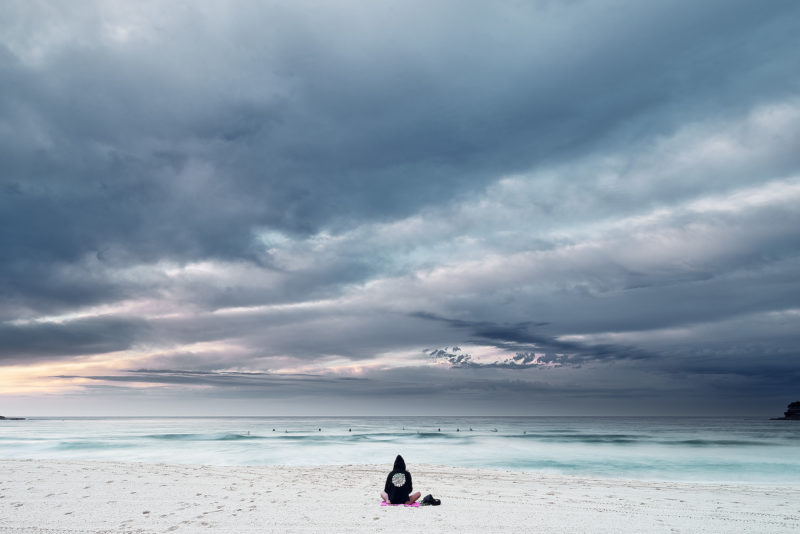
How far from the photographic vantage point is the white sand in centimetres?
1213

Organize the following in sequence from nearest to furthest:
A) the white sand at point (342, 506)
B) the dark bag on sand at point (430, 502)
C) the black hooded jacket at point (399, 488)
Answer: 1. the white sand at point (342, 506)
2. the black hooded jacket at point (399, 488)
3. the dark bag on sand at point (430, 502)

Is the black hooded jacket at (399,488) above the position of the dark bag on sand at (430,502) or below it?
above

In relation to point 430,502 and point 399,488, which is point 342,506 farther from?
point 430,502

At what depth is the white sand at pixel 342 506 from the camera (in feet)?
39.8

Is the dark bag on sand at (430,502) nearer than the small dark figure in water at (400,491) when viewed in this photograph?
No

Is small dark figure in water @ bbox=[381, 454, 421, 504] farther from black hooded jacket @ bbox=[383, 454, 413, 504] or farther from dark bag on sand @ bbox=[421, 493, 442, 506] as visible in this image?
dark bag on sand @ bbox=[421, 493, 442, 506]

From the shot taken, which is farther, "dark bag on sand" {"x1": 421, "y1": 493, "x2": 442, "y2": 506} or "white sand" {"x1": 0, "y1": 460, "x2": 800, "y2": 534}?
"dark bag on sand" {"x1": 421, "y1": 493, "x2": 442, "y2": 506}

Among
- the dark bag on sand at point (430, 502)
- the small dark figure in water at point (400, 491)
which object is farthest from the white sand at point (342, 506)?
the small dark figure in water at point (400, 491)

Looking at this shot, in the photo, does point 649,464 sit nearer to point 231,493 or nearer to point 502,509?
point 502,509

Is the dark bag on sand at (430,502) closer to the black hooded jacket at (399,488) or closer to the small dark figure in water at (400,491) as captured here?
the small dark figure in water at (400,491)

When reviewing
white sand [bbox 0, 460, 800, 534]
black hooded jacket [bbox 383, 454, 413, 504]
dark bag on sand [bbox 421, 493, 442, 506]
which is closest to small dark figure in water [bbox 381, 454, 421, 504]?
black hooded jacket [bbox 383, 454, 413, 504]

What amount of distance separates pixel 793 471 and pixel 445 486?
38.5 metres

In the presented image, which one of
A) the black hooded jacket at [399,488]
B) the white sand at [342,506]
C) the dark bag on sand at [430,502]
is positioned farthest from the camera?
the dark bag on sand at [430,502]

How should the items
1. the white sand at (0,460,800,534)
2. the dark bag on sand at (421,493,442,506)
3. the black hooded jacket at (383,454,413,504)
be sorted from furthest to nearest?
the dark bag on sand at (421,493,442,506) → the black hooded jacket at (383,454,413,504) → the white sand at (0,460,800,534)
